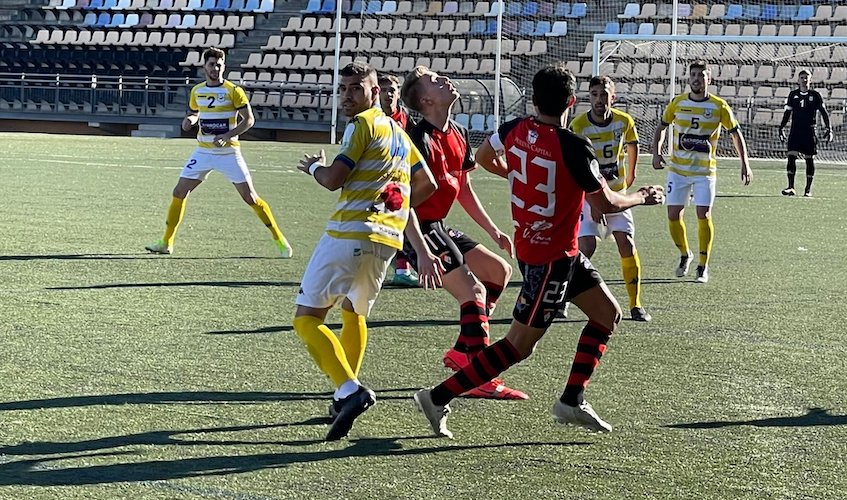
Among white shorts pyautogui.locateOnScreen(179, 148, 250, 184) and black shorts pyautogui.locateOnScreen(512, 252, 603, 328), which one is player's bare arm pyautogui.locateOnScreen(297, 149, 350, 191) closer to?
black shorts pyautogui.locateOnScreen(512, 252, 603, 328)

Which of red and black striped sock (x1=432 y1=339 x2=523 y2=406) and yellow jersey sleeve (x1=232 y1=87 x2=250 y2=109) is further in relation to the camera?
yellow jersey sleeve (x1=232 y1=87 x2=250 y2=109)

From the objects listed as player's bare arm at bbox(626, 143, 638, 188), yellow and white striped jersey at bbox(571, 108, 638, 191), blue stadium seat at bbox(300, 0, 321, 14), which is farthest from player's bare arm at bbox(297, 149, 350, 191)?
blue stadium seat at bbox(300, 0, 321, 14)

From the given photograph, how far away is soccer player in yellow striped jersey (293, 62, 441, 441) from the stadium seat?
2789cm

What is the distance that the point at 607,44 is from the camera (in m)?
30.5

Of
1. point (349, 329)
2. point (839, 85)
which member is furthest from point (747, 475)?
point (839, 85)

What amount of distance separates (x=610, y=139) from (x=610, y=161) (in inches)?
6.4

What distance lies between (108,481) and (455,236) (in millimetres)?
2707

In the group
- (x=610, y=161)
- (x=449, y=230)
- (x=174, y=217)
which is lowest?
(x=174, y=217)

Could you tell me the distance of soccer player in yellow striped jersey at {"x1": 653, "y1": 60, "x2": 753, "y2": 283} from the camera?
1093cm

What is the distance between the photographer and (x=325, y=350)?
5.11 meters

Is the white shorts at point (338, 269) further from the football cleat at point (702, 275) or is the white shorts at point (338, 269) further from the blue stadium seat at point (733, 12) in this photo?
the blue stadium seat at point (733, 12)

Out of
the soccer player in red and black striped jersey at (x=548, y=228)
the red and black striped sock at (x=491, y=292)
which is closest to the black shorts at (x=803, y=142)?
the red and black striped sock at (x=491, y=292)

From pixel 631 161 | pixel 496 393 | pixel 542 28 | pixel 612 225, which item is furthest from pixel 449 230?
pixel 542 28

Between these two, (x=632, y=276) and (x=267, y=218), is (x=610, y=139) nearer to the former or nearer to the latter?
(x=632, y=276)
